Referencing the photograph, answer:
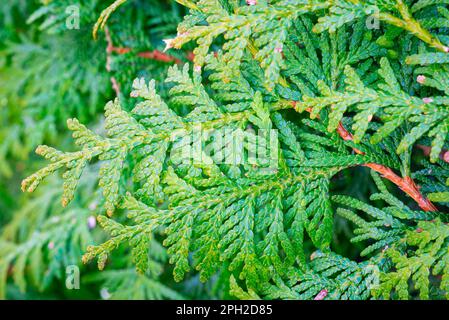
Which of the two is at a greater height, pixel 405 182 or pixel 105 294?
pixel 405 182

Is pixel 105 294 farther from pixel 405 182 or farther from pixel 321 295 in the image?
pixel 405 182

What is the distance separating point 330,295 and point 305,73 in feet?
2.41

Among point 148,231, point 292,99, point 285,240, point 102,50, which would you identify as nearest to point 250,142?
point 292,99

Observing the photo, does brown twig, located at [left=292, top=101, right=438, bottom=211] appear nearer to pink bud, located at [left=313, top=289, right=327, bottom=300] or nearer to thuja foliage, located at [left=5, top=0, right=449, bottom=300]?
thuja foliage, located at [left=5, top=0, right=449, bottom=300]

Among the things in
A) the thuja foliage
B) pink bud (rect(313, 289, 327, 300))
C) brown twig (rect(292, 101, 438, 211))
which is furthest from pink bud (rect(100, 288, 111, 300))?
brown twig (rect(292, 101, 438, 211))

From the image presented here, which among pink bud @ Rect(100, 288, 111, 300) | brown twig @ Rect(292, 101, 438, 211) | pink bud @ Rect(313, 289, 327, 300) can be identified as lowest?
pink bud @ Rect(100, 288, 111, 300)

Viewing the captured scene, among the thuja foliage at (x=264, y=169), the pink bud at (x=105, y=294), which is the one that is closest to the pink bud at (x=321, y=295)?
the thuja foliage at (x=264, y=169)

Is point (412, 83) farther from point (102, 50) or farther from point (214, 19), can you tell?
point (102, 50)

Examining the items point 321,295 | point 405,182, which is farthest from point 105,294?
point 405,182

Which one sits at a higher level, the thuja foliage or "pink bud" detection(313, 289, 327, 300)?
the thuja foliage

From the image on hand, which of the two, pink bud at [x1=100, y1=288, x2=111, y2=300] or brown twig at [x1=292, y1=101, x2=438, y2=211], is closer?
brown twig at [x1=292, y1=101, x2=438, y2=211]

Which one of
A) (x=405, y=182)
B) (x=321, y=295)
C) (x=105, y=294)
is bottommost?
(x=105, y=294)
